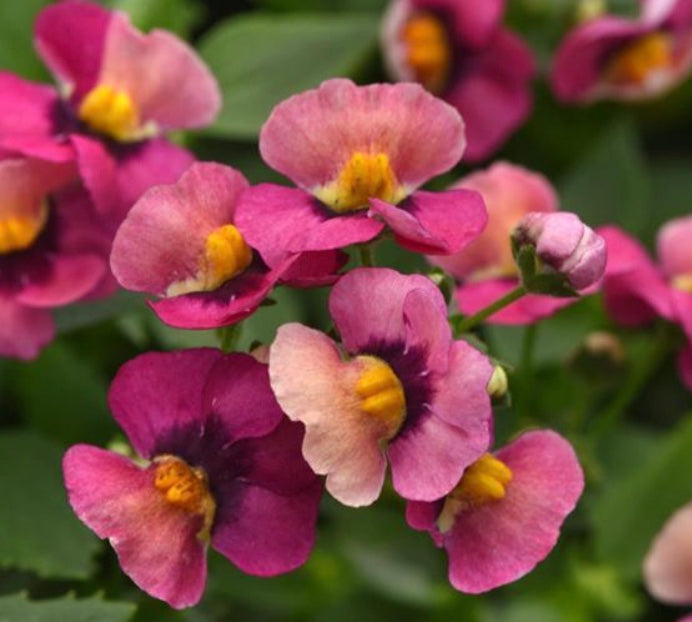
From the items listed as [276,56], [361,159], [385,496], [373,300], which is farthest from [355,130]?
[276,56]

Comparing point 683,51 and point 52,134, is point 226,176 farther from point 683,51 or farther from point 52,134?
point 683,51

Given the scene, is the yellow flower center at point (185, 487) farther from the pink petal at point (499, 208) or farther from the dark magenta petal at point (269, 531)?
the pink petal at point (499, 208)

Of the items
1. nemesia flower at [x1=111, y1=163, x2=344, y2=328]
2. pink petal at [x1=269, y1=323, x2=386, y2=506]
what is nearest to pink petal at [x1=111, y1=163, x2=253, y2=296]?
nemesia flower at [x1=111, y1=163, x2=344, y2=328]

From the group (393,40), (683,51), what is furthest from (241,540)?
(683,51)

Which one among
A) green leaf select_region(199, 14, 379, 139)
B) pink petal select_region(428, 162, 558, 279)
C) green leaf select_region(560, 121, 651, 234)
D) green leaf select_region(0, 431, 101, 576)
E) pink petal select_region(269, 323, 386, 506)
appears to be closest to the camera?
pink petal select_region(269, 323, 386, 506)

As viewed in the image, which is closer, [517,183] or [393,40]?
[517,183]

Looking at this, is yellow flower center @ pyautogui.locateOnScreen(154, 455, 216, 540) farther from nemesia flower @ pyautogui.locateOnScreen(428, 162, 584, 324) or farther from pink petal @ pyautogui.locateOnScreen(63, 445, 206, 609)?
nemesia flower @ pyautogui.locateOnScreen(428, 162, 584, 324)
